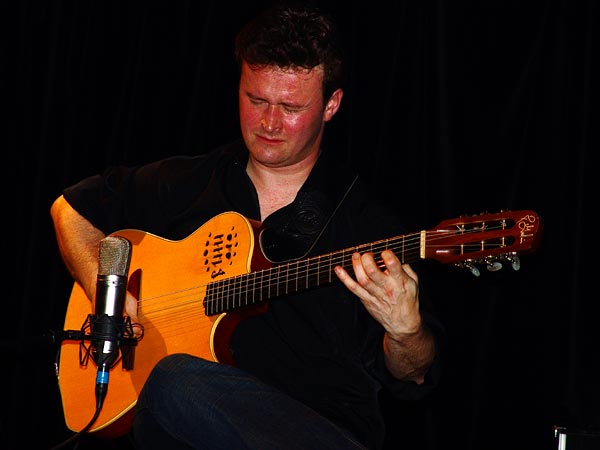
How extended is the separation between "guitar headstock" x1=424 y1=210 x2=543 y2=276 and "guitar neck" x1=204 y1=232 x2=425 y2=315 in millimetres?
198

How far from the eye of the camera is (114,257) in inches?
86.4

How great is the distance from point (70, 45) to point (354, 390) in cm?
248

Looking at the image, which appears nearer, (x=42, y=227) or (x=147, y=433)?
(x=147, y=433)

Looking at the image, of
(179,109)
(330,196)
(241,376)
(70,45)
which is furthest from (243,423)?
(70,45)

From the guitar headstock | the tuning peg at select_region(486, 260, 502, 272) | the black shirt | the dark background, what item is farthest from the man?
the dark background

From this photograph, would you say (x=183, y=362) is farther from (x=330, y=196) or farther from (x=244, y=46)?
(x=244, y=46)

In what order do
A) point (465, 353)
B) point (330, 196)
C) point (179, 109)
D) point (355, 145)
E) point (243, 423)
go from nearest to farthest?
1. point (243, 423)
2. point (330, 196)
3. point (465, 353)
4. point (355, 145)
5. point (179, 109)

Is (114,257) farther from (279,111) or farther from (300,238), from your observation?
(279,111)

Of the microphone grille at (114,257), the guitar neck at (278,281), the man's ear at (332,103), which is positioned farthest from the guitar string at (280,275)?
the man's ear at (332,103)

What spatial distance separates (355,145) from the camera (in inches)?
144

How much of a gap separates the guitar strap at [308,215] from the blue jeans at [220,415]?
1.82 ft

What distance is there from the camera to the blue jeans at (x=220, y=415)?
218 cm

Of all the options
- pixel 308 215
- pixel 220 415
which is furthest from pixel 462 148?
pixel 220 415

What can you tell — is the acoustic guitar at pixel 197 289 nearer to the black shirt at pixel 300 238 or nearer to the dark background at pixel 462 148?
the black shirt at pixel 300 238
